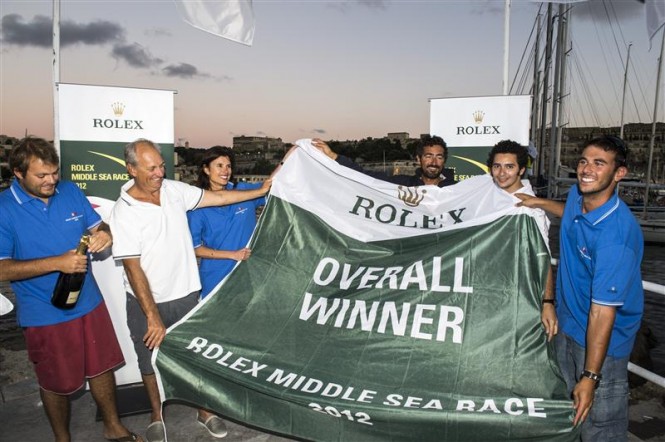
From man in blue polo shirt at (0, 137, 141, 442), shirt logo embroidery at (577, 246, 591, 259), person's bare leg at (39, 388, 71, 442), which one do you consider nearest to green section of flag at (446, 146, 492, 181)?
shirt logo embroidery at (577, 246, 591, 259)

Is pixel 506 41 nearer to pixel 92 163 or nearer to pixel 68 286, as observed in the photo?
pixel 92 163

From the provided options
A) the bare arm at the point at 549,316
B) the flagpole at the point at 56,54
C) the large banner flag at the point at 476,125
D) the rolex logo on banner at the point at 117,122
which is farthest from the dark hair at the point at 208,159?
the large banner flag at the point at 476,125

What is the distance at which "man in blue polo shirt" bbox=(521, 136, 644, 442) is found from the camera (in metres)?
2.49

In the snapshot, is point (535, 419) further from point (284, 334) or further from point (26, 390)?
point (26, 390)

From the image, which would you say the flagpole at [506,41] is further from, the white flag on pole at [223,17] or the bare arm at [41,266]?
the bare arm at [41,266]

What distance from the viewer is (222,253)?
384 centimetres

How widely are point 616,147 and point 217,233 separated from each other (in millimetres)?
2765

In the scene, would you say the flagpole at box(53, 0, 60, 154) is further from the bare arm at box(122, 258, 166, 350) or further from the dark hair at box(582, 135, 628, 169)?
the dark hair at box(582, 135, 628, 169)

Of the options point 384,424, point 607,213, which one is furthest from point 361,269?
point 607,213

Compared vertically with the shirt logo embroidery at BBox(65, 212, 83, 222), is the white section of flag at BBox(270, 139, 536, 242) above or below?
above

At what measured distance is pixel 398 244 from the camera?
3.54 metres

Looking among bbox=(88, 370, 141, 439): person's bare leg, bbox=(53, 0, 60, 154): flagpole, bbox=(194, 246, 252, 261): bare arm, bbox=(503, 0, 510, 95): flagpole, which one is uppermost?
bbox=(503, 0, 510, 95): flagpole

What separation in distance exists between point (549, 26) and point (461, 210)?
2629cm

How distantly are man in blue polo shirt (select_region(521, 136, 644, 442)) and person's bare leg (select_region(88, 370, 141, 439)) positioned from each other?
299 cm
